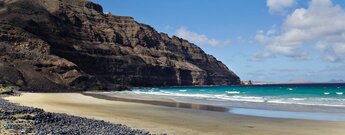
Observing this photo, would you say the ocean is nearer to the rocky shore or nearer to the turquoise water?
the turquoise water

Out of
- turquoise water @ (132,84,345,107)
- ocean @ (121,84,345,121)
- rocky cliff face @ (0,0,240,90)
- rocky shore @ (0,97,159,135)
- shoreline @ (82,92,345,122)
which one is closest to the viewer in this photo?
rocky shore @ (0,97,159,135)

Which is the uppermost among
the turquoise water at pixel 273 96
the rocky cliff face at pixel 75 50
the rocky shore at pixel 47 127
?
the rocky cliff face at pixel 75 50

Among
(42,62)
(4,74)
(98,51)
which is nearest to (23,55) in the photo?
(42,62)

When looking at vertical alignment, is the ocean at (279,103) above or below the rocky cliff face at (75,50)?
below

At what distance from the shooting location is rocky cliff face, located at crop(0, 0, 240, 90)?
3782 inches

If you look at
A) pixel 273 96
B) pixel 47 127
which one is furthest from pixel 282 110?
pixel 273 96

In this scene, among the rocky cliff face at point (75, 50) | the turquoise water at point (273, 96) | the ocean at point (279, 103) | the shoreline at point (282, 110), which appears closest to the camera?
the shoreline at point (282, 110)

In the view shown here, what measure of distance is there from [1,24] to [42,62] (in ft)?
81.6

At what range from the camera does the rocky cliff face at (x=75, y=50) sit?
9606 cm

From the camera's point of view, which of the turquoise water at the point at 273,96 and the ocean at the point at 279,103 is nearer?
the ocean at the point at 279,103

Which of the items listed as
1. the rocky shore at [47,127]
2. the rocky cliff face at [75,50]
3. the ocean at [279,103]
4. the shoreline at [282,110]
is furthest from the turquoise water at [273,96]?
the rocky shore at [47,127]

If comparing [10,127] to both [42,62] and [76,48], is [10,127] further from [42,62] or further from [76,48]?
[76,48]

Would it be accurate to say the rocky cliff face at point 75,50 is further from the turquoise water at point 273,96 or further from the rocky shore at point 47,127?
the rocky shore at point 47,127

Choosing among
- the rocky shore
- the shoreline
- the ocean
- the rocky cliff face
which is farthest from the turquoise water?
the rocky shore
